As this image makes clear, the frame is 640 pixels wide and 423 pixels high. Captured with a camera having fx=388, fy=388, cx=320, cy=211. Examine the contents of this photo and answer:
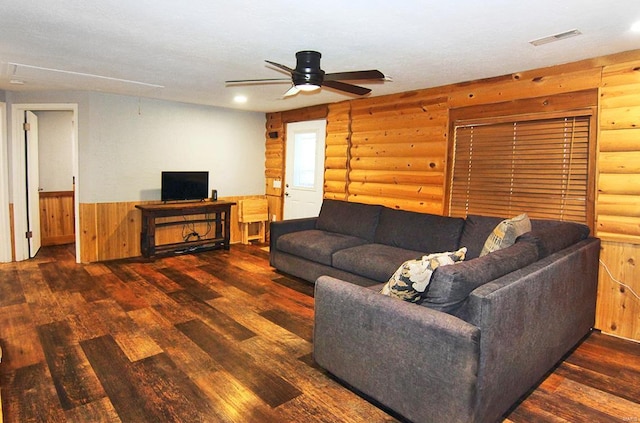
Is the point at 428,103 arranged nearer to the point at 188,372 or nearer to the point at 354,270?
the point at 354,270

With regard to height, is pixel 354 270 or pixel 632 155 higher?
pixel 632 155

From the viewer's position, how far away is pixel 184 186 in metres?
5.63

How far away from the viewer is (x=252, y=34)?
2.70 m

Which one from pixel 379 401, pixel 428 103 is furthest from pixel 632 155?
pixel 379 401

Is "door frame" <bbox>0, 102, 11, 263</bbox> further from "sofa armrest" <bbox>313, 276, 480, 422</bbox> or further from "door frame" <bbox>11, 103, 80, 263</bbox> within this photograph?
"sofa armrest" <bbox>313, 276, 480, 422</bbox>

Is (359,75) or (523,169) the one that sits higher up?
(359,75)

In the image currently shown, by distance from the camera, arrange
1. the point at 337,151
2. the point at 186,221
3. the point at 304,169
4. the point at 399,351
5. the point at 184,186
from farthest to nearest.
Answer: the point at 304,169 → the point at 186,221 → the point at 184,186 → the point at 337,151 → the point at 399,351

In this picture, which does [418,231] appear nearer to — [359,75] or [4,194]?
[359,75]

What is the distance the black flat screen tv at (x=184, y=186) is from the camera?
5.46 m

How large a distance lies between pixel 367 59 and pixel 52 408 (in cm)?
320

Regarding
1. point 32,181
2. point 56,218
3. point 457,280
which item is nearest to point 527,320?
point 457,280

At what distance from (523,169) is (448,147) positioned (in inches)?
32.2

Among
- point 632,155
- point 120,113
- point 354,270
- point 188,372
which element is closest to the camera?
point 188,372

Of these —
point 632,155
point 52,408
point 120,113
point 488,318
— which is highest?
point 120,113
